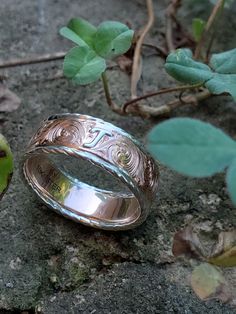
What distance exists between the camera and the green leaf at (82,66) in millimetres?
1110

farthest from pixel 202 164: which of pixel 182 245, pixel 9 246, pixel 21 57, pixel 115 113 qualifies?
pixel 21 57

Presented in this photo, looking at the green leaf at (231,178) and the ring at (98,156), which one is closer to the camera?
the green leaf at (231,178)

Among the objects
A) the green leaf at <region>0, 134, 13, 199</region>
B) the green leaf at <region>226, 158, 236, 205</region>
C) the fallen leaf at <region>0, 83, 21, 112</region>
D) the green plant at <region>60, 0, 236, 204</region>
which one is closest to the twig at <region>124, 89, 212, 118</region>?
the green plant at <region>60, 0, 236, 204</region>

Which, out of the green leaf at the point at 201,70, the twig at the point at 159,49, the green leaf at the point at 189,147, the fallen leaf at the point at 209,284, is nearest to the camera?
the green leaf at the point at 189,147

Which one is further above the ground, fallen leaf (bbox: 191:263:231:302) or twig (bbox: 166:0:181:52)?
twig (bbox: 166:0:181:52)

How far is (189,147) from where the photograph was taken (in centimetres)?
72

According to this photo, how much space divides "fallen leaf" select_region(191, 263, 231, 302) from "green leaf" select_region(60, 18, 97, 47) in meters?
0.47

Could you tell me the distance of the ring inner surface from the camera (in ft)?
4.31

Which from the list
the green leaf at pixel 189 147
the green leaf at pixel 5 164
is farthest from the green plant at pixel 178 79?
the green leaf at pixel 5 164

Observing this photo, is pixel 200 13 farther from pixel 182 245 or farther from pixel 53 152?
pixel 182 245

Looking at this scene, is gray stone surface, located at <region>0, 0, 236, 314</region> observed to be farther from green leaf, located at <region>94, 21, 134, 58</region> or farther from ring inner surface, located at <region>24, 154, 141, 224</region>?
green leaf, located at <region>94, 21, 134, 58</region>

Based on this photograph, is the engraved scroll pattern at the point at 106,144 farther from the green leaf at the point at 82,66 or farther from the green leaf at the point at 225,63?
the green leaf at the point at 225,63

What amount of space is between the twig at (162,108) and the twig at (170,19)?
0.17 m

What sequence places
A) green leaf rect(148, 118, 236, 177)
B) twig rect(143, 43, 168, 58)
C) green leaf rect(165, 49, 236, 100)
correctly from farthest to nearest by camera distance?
1. twig rect(143, 43, 168, 58)
2. green leaf rect(165, 49, 236, 100)
3. green leaf rect(148, 118, 236, 177)
